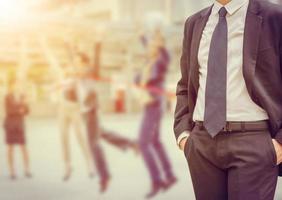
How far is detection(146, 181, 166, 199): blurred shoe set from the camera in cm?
246

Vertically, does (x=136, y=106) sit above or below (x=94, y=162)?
above

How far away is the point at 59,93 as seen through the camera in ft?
7.73

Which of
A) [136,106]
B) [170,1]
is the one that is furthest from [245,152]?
[170,1]

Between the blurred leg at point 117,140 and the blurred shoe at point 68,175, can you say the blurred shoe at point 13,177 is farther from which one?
the blurred leg at point 117,140

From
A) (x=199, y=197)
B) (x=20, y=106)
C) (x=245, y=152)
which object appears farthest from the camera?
(x=20, y=106)

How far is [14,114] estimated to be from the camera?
236cm

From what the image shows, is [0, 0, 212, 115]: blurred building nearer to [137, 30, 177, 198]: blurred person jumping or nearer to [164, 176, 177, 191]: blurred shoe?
[137, 30, 177, 198]: blurred person jumping

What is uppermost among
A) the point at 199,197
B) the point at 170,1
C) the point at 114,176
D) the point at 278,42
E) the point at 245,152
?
the point at 170,1

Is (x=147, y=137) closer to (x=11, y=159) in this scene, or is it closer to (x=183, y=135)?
(x=11, y=159)

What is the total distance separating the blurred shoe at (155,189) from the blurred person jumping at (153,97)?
0.33 ft

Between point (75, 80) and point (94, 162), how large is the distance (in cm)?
48

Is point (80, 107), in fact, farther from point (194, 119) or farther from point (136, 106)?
point (194, 119)

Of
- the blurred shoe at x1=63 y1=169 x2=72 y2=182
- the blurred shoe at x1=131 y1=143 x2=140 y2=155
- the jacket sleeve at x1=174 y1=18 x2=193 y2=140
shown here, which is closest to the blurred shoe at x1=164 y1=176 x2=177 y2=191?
the blurred shoe at x1=131 y1=143 x2=140 y2=155

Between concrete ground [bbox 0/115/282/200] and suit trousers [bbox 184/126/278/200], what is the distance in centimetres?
108
